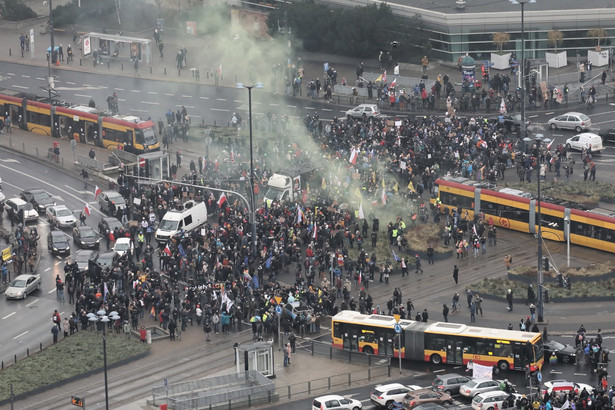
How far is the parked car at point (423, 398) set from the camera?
66438 mm

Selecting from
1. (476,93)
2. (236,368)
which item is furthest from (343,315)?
(476,93)

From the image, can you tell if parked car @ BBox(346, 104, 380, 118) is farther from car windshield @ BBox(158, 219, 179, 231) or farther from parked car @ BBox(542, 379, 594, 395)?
parked car @ BBox(542, 379, 594, 395)

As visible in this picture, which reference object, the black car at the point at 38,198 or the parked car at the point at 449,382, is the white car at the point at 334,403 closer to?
the parked car at the point at 449,382

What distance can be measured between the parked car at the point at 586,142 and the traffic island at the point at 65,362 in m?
38.6

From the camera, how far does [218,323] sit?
257 feet

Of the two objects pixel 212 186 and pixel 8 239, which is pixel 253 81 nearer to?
pixel 212 186

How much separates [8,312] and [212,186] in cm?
1913

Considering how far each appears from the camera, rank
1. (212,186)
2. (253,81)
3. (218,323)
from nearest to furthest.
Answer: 1. (218,323)
2. (212,186)
3. (253,81)

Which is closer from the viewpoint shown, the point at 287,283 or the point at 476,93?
the point at 287,283

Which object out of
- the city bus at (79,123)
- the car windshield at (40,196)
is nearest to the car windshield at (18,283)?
the car windshield at (40,196)

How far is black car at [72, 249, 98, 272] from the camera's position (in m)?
85.3

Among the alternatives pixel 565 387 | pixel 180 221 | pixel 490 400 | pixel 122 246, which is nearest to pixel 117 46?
pixel 180 221

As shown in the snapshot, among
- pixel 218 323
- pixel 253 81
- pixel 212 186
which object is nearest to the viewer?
pixel 218 323

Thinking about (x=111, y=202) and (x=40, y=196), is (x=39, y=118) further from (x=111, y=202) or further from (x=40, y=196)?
(x=111, y=202)
